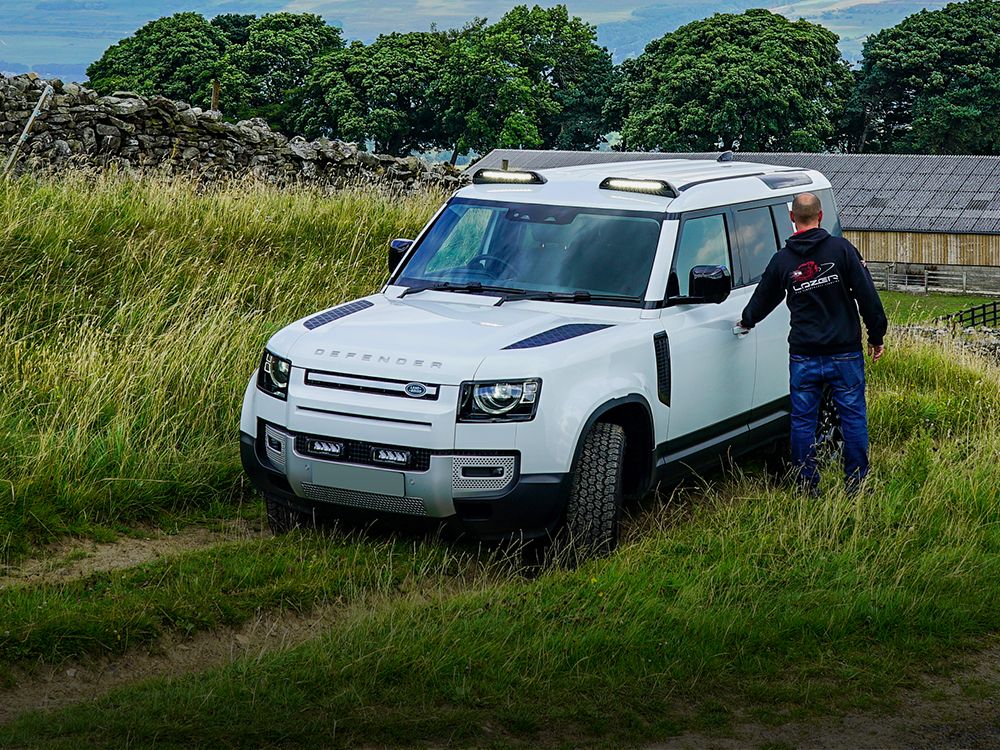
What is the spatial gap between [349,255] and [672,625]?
8792 millimetres

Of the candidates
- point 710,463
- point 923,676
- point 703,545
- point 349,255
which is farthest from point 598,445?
point 349,255

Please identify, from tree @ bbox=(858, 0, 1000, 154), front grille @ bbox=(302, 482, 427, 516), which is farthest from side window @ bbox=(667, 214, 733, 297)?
tree @ bbox=(858, 0, 1000, 154)

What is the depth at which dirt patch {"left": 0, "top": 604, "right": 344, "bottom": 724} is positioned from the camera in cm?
557

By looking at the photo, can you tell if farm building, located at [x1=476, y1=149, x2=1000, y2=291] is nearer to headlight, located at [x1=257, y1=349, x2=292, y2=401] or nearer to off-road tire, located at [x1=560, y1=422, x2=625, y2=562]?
headlight, located at [x1=257, y1=349, x2=292, y2=401]

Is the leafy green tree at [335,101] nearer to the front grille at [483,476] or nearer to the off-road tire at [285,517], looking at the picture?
the off-road tire at [285,517]

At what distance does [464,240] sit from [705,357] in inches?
71.1

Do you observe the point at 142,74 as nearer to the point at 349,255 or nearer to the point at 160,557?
the point at 349,255

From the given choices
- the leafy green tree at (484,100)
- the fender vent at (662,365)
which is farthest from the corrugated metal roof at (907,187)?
the fender vent at (662,365)

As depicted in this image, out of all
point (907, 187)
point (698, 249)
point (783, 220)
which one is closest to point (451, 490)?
point (698, 249)

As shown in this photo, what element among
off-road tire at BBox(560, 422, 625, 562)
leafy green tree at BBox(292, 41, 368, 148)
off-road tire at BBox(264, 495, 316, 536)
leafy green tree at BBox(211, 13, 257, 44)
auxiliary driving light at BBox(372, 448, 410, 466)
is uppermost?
leafy green tree at BBox(211, 13, 257, 44)

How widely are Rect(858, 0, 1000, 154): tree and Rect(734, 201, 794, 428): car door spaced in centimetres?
7013

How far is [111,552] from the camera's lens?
24.2 feet

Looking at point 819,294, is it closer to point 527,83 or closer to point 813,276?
point 813,276

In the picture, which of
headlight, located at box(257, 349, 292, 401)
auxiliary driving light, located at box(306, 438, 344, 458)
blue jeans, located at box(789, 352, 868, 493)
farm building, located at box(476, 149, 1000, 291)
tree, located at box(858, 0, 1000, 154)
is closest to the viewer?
auxiliary driving light, located at box(306, 438, 344, 458)
